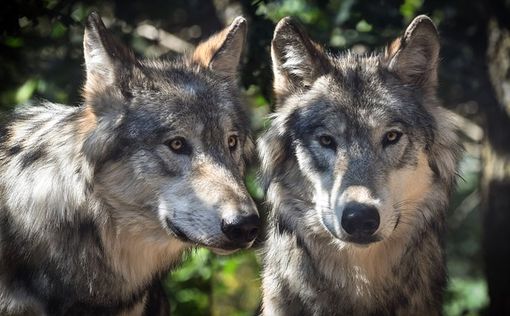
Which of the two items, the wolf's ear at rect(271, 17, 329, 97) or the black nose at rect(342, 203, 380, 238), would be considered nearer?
the black nose at rect(342, 203, 380, 238)

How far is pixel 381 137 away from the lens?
16.7 feet

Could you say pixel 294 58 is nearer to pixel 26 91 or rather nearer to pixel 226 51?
pixel 226 51

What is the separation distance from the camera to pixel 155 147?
488cm

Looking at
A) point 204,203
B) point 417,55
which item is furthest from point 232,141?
point 417,55

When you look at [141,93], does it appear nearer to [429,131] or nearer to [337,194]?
[337,194]

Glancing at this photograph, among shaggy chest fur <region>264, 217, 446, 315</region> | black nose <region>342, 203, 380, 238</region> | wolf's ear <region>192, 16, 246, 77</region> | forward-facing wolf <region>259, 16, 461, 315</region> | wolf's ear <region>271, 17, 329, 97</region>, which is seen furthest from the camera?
wolf's ear <region>192, 16, 246, 77</region>

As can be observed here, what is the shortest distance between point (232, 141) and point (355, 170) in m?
0.72

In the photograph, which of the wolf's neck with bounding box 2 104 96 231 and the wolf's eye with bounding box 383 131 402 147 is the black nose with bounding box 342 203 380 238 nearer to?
the wolf's eye with bounding box 383 131 402 147

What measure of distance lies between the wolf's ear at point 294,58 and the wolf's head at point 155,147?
0.55 metres

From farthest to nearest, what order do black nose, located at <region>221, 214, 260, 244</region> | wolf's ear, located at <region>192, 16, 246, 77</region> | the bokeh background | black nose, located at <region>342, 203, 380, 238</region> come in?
the bokeh background, wolf's ear, located at <region>192, 16, 246, 77</region>, black nose, located at <region>342, 203, 380, 238</region>, black nose, located at <region>221, 214, 260, 244</region>

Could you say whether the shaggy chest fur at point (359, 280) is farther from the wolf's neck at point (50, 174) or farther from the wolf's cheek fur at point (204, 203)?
the wolf's neck at point (50, 174)

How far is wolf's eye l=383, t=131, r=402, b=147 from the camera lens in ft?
16.8

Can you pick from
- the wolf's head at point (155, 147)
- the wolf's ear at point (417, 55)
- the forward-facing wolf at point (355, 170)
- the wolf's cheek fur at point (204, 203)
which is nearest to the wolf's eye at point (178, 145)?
the wolf's head at point (155, 147)

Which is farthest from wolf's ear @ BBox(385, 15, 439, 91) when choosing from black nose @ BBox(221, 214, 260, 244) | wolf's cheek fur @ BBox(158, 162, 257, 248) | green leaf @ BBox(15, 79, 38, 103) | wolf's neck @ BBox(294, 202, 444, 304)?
green leaf @ BBox(15, 79, 38, 103)
